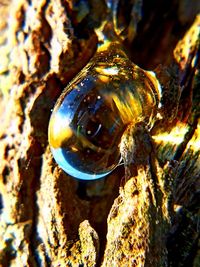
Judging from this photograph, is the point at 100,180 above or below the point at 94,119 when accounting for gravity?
below

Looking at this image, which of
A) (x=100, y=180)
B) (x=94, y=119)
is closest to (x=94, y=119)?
(x=94, y=119)

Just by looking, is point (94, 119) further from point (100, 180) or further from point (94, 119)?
point (100, 180)

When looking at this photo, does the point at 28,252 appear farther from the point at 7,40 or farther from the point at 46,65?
the point at 7,40

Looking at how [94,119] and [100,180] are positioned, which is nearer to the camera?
[94,119]

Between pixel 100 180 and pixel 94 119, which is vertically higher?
pixel 94 119

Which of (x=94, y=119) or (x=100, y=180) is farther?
(x=100, y=180)
